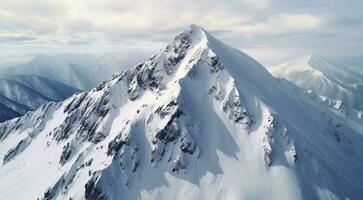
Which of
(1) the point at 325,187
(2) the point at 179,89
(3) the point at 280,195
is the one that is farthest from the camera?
(2) the point at 179,89

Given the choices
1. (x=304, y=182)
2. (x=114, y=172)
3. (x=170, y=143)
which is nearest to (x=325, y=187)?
(x=304, y=182)

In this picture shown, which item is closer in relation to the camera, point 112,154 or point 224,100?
point 112,154

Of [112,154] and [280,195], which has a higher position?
[112,154]

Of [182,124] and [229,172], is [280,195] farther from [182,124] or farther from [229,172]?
[182,124]

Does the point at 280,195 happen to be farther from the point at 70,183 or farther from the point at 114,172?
the point at 70,183

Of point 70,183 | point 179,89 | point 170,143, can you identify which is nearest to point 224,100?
point 179,89

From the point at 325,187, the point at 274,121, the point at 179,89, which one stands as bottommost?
the point at 325,187

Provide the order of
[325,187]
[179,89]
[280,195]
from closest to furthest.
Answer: [280,195]
[325,187]
[179,89]

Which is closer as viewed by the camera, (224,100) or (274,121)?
(274,121)

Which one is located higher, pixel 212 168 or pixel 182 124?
pixel 182 124
